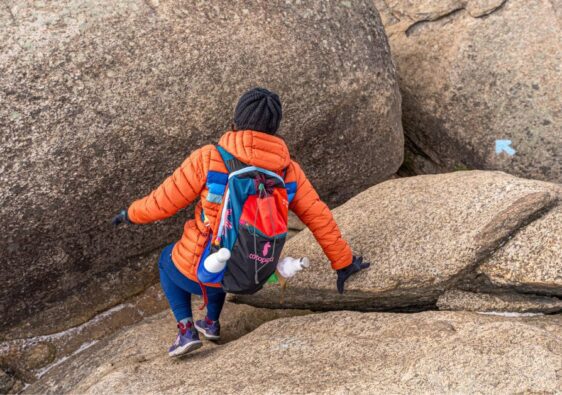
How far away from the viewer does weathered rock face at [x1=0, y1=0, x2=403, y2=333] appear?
4.67m

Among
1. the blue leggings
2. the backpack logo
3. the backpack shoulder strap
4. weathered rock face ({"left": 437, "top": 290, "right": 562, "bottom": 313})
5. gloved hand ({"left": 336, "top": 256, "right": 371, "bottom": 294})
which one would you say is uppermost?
the backpack shoulder strap

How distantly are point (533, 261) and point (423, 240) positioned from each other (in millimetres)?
862

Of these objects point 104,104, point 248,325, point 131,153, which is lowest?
point 248,325

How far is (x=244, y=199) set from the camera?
3703 mm

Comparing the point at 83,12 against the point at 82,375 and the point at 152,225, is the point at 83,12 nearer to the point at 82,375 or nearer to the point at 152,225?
the point at 152,225

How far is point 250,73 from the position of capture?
530 cm

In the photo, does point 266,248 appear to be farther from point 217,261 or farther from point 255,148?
point 255,148

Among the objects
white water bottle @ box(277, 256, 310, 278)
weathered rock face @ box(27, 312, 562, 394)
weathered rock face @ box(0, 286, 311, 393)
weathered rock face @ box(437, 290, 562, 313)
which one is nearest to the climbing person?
white water bottle @ box(277, 256, 310, 278)

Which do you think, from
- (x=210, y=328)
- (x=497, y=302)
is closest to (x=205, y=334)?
(x=210, y=328)

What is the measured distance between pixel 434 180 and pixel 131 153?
2892 mm

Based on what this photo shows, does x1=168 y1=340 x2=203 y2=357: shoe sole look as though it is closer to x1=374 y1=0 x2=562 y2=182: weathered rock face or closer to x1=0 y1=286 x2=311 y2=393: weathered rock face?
x1=0 y1=286 x2=311 y2=393: weathered rock face

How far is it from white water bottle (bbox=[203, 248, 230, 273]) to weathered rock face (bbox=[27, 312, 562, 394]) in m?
0.81

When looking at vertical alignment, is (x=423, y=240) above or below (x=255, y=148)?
below

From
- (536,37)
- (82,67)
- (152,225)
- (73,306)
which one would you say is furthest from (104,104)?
(536,37)
